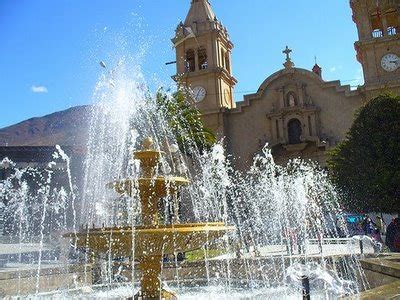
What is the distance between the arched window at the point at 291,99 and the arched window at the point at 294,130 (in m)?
1.39

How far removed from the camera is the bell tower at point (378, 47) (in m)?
32.6

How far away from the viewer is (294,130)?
36062 millimetres

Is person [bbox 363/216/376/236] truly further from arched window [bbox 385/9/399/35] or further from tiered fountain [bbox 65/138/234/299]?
arched window [bbox 385/9/399/35]

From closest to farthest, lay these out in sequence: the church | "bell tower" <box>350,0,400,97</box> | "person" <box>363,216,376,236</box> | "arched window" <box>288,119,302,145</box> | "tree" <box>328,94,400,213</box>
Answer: "person" <box>363,216,376,236</box> → "tree" <box>328,94,400,213</box> → "bell tower" <box>350,0,400,97</box> → the church → "arched window" <box>288,119,302,145</box>

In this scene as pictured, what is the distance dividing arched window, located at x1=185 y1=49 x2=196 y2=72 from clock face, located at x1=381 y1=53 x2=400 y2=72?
15340mm

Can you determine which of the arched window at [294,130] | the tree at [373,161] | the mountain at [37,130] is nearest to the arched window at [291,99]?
the arched window at [294,130]

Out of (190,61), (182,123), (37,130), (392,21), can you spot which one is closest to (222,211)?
(182,123)

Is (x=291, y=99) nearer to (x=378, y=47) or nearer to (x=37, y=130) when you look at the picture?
(x=378, y=47)

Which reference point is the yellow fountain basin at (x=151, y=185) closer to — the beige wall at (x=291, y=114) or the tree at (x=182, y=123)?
the tree at (x=182, y=123)

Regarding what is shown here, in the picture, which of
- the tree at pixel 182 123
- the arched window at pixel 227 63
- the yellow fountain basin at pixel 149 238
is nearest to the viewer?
the yellow fountain basin at pixel 149 238

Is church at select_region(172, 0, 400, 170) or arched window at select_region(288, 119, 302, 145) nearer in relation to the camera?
church at select_region(172, 0, 400, 170)

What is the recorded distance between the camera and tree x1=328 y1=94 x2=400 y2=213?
21.2m

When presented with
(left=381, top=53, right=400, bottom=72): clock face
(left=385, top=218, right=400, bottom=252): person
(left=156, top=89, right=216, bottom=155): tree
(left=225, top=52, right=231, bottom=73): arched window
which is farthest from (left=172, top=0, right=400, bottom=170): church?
(left=385, top=218, right=400, bottom=252): person

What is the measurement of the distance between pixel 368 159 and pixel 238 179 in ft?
42.9
